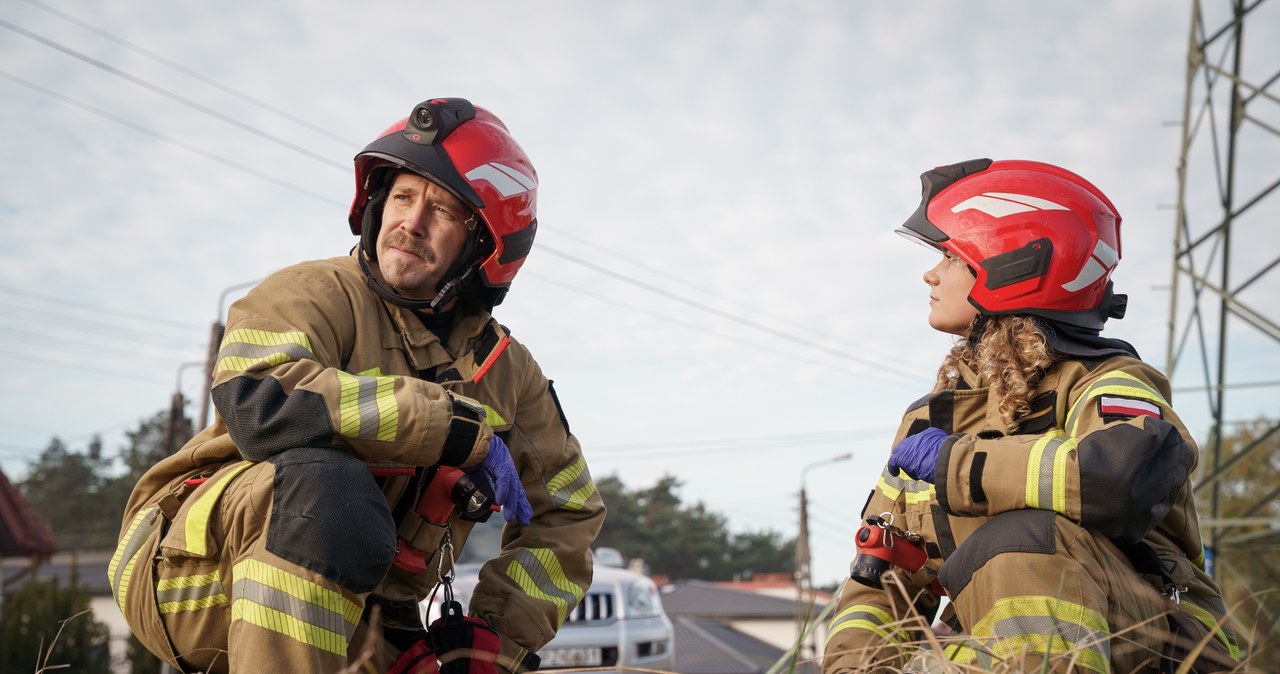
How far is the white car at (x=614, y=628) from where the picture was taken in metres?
8.84

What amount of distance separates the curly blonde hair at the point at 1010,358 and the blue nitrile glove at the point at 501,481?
1340 mm

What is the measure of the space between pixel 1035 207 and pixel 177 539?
8.40 feet

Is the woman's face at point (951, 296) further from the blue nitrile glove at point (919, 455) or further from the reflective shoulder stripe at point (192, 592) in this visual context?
the reflective shoulder stripe at point (192, 592)

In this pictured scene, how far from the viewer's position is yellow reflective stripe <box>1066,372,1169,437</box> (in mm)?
2721

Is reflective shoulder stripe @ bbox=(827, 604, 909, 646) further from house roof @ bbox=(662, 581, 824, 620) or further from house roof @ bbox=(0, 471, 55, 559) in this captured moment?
house roof @ bbox=(662, 581, 824, 620)

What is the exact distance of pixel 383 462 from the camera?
280 cm

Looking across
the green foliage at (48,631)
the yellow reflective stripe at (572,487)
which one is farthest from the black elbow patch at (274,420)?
the green foliage at (48,631)

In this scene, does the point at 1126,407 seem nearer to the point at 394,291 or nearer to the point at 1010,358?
the point at 1010,358

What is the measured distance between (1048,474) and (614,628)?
7.05m

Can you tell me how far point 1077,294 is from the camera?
3.16 m

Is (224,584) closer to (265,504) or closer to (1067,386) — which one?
(265,504)

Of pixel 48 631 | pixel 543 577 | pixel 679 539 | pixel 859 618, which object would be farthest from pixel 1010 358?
pixel 679 539

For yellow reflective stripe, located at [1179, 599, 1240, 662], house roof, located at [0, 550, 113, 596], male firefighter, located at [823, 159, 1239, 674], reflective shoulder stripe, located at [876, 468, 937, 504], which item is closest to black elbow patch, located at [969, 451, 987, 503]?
male firefighter, located at [823, 159, 1239, 674]

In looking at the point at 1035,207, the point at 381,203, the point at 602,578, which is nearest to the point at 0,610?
the point at 602,578
